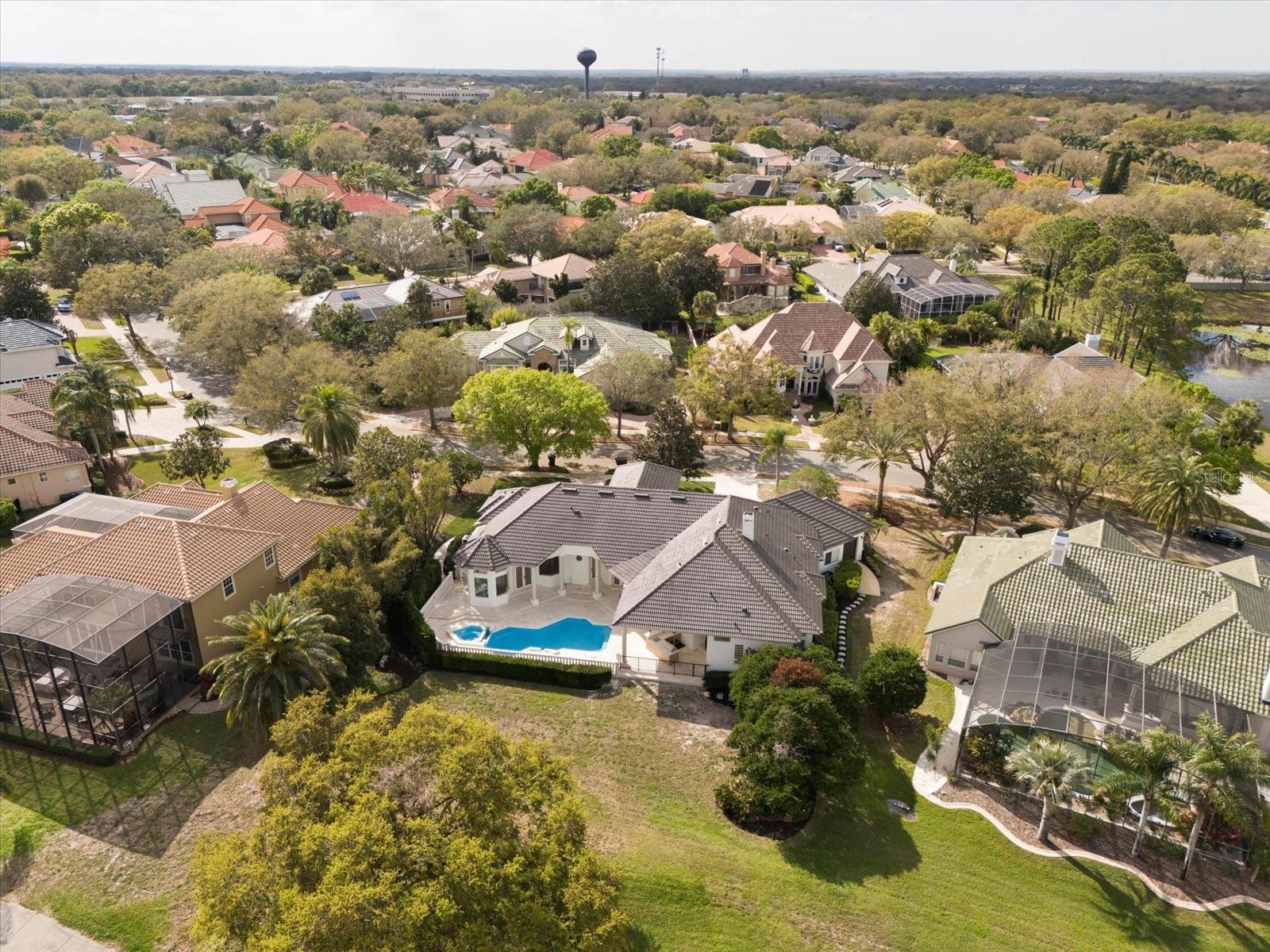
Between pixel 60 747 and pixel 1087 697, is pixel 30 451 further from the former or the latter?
pixel 1087 697

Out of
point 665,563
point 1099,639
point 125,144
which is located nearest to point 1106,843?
point 1099,639

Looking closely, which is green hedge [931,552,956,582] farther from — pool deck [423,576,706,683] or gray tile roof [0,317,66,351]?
gray tile roof [0,317,66,351]

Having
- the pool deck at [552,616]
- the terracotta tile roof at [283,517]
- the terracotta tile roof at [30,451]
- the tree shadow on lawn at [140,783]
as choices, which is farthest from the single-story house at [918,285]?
the tree shadow on lawn at [140,783]

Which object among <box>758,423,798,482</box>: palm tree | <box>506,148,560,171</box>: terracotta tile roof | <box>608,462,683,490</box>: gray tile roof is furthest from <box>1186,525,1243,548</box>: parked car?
<box>506,148,560,171</box>: terracotta tile roof

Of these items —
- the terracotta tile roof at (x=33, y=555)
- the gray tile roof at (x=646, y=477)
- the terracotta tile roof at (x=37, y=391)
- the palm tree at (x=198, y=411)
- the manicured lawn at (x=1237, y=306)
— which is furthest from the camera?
the manicured lawn at (x=1237, y=306)

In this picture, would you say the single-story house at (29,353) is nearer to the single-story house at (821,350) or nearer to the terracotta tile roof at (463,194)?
the single-story house at (821,350)

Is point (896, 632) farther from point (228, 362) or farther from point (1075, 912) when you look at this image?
point (228, 362)
